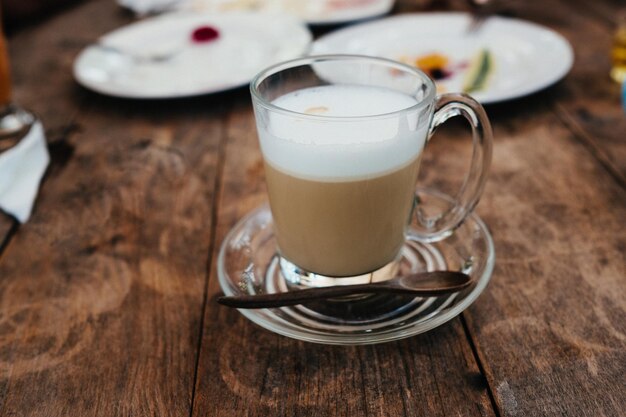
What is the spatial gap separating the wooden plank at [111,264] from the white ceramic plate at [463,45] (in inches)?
12.9

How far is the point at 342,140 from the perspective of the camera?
46cm

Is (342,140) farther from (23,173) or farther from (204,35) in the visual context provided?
(204,35)

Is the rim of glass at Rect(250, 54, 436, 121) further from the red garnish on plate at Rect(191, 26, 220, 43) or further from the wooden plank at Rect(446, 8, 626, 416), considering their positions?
the red garnish on plate at Rect(191, 26, 220, 43)

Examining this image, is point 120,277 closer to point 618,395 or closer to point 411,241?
point 411,241

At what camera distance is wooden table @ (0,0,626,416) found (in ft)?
1.41

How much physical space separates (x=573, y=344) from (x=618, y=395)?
0.06 metres

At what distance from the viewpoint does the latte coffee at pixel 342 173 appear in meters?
0.46

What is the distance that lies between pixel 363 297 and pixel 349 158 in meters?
0.12

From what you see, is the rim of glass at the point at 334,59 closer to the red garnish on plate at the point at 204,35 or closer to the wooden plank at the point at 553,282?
the wooden plank at the point at 553,282

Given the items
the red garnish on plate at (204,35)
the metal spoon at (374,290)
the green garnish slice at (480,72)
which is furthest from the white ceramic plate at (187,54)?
the metal spoon at (374,290)

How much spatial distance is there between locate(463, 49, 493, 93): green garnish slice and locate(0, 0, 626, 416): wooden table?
70 mm

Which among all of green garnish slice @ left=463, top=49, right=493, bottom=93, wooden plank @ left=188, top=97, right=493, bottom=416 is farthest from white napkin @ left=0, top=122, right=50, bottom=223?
green garnish slice @ left=463, top=49, right=493, bottom=93

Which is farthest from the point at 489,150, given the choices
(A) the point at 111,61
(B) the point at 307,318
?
(A) the point at 111,61

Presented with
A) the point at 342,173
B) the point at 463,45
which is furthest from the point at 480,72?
the point at 342,173
